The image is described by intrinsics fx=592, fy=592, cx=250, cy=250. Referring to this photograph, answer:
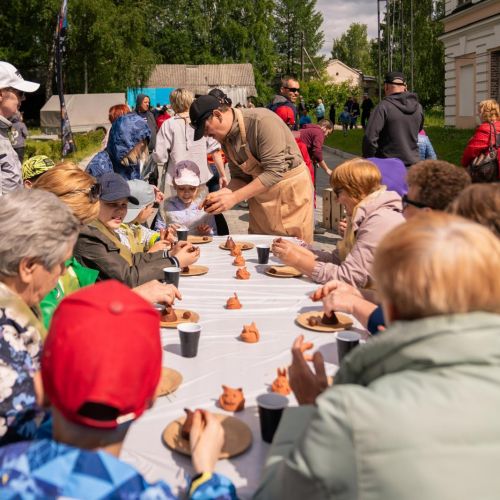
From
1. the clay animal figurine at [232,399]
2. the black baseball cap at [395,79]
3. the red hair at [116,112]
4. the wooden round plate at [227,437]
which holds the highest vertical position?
the black baseball cap at [395,79]

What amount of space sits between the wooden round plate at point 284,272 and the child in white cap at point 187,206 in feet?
4.43

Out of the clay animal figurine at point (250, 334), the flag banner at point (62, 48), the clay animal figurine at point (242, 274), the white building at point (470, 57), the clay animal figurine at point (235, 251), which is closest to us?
the clay animal figurine at point (250, 334)

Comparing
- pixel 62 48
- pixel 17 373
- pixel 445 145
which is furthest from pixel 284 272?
pixel 445 145

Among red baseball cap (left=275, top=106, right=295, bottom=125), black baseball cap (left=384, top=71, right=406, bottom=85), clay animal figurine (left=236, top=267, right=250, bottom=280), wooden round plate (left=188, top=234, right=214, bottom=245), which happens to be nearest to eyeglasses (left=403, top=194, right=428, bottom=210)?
clay animal figurine (left=236, top=267, right=250, bottom=280)

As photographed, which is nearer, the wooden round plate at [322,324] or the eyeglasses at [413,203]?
the wooden round plate at [322,324]

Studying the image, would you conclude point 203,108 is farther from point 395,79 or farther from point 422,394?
point 422,394

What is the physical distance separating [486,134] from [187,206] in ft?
11.9

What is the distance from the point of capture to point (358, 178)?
10.2ft

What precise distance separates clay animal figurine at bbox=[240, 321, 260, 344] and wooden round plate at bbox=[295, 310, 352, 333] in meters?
0.24

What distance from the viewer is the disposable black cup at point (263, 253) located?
3.55m

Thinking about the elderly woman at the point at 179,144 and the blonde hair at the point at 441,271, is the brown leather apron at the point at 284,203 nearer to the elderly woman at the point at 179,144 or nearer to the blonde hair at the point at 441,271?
the elderly woman at the point at 179,144

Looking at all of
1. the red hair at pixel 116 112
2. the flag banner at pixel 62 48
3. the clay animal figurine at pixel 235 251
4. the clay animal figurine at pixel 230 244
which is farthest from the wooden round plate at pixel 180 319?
the flag banner at pixel 62 48

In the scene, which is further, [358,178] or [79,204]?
[358,178]

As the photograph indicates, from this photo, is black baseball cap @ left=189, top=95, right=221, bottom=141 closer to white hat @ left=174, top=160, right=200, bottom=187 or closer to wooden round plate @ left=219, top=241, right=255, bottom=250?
white hat @ left=174, top=160, right=200, bottom=187
